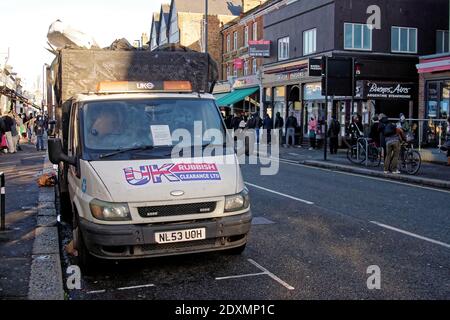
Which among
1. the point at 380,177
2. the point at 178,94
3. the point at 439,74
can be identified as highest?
the point at 439,74

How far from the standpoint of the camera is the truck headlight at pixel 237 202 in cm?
582

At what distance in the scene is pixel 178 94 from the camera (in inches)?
270

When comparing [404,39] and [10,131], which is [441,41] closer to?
[404,39]

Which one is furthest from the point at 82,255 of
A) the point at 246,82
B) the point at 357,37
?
the point at 246,82

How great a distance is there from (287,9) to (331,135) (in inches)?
477

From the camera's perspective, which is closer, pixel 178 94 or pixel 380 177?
pixel 178 94

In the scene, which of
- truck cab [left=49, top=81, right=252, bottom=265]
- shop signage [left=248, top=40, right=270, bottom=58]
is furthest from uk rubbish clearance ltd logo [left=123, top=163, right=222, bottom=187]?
shop signage [left=248, top=40, right=270, bottom=58]

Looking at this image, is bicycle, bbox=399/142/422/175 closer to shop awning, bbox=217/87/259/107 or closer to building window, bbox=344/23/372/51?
building window, bbox=344/23/372/51

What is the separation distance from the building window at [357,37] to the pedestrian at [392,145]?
43.2ft

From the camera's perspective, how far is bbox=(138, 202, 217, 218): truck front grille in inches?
217

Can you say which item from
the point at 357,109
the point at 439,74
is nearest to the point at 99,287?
the point at 439,74

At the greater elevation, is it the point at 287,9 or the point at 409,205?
the point at 287,9

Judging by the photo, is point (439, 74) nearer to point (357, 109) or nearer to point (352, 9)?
point (357, 109)

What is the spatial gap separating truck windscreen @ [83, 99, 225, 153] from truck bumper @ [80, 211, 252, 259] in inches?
40.0
